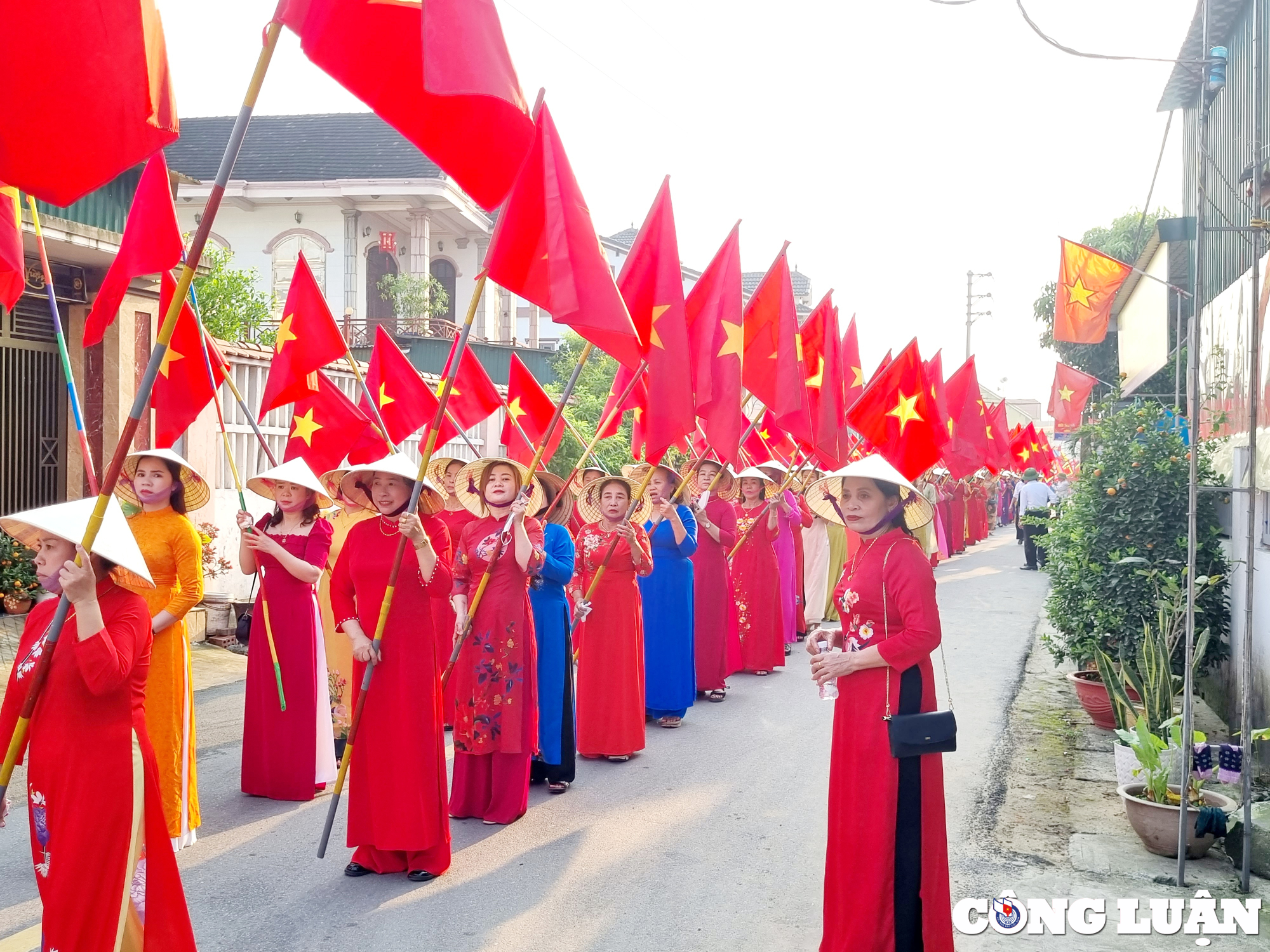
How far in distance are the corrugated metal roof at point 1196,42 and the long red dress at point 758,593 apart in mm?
4873

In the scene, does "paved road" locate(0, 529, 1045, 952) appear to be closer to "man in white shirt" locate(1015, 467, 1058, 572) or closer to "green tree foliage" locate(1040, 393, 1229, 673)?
"green tree foliage" locate(1040, 393, 1229, 673)

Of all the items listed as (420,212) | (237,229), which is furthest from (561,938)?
(237,229)

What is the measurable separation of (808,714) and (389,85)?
20.6ft

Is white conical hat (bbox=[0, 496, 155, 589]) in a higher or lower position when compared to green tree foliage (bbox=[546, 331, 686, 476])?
lower

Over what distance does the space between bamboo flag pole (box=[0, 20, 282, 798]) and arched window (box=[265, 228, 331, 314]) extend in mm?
21478

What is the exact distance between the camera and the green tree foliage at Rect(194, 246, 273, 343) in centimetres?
1485

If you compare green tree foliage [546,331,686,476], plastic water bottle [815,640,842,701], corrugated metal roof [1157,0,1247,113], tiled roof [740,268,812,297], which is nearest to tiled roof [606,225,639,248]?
tiled roof [740,268,812,297]

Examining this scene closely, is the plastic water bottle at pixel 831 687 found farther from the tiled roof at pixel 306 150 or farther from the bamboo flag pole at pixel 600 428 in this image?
the tiled roof at pixel 306 150

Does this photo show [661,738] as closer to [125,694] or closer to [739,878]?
[739,878]

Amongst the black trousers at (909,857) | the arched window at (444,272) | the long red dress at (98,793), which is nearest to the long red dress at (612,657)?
the black trousers at (909,857)

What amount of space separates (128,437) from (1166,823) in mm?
4960

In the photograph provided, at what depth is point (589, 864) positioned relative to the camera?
5.34 metres

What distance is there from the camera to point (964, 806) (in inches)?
253

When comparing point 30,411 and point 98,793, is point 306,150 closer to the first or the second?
point 30,411
